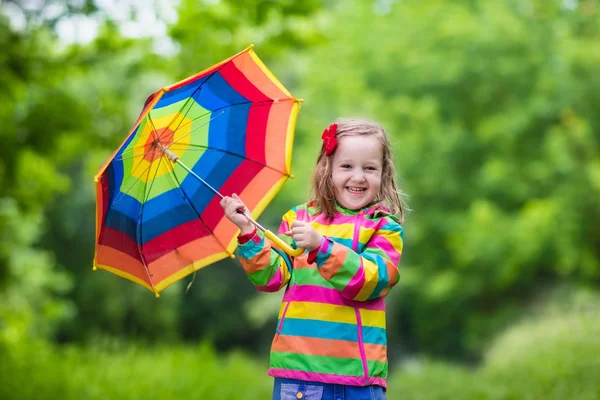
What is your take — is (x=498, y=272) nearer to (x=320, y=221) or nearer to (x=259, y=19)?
(x=259, y=19)

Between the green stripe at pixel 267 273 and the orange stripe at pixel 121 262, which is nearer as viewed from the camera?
the green stripe at pixel 267 273

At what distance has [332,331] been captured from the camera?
252cm

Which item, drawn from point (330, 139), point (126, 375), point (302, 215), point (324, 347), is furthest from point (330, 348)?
point (126, 375)

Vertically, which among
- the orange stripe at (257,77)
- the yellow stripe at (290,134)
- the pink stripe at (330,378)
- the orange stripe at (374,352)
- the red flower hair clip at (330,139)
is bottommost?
the pink stripe at (330,378)

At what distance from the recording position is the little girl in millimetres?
2461

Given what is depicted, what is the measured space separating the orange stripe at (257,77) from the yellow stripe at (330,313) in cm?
84

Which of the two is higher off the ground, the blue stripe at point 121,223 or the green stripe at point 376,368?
the blue stripe at point 121,223

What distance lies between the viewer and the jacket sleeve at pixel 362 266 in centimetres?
242

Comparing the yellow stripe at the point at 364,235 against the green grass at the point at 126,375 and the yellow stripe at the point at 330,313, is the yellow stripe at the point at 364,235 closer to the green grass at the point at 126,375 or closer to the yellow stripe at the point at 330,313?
the yellow stripe at the point at 330,313

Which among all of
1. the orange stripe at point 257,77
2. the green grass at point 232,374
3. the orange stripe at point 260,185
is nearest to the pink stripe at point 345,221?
the orange stripe at point 260,185

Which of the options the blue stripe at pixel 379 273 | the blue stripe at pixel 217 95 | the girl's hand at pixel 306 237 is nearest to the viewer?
the girl's hand at pixel 306 237

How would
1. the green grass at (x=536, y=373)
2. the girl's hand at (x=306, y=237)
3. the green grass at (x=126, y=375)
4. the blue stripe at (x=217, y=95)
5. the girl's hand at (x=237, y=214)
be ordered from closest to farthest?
1. the girl's hand at (x=306, y=237)
2. the girl's hand at (x=237, y=214)
3. the blue stripe at (x=217, y=95)
4. the green grass at (x=536, y=373)
5. the green grass at (x=126, y=375)

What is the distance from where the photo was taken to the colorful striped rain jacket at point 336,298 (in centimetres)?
245

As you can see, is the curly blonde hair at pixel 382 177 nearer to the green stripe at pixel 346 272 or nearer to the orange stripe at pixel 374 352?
the green stripe at pixel 346 272
